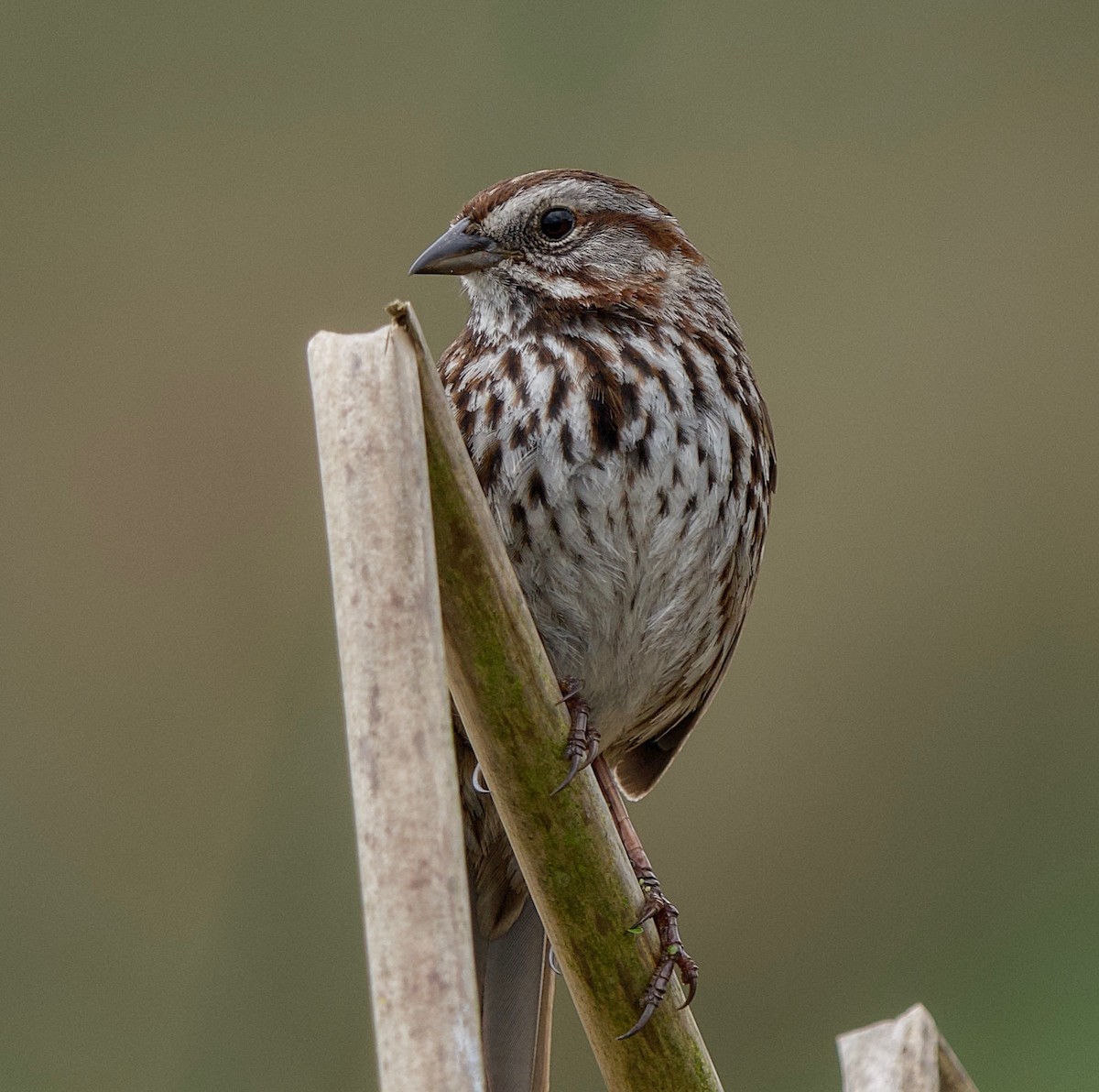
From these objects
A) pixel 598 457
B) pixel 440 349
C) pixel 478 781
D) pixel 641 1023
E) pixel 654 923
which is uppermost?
pixel 440 349

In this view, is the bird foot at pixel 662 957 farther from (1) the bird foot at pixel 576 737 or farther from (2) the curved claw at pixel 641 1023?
(1) the bird foot at pixel 576 737

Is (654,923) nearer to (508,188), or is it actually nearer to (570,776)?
(570,776)

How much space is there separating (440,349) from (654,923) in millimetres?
2284

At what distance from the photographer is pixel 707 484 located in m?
2.37

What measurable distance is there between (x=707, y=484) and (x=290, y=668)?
1998 millimetres

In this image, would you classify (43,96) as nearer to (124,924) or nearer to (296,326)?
(296,326)

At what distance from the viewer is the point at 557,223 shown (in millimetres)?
2521

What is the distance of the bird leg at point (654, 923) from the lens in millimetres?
1809

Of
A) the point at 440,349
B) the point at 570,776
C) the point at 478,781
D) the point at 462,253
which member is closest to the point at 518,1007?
the point at 478,781

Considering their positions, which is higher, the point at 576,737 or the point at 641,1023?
the point at 576,737

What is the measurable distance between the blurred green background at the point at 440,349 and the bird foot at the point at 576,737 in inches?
68.8

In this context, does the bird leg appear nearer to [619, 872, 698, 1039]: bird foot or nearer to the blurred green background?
[619, 872, 698, 1039]: bird foot

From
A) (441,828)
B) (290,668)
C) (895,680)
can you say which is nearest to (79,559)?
(290,668)

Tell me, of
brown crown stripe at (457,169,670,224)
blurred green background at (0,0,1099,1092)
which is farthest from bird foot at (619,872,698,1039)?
blurred green background at (0,0,1099,1092)
